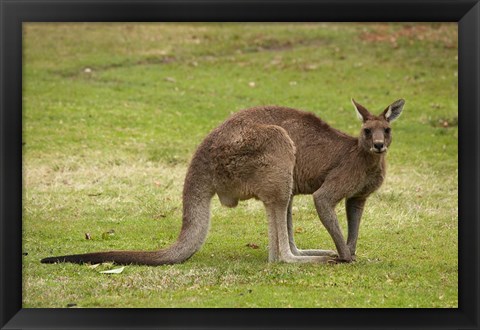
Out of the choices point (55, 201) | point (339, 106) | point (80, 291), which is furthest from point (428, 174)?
point (80, 291)

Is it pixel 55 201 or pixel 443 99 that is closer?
pixel 55 201

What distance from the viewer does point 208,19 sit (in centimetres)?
639

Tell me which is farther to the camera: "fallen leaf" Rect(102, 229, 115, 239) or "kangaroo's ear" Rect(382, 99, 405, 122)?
"fallen leaf" Rect(102, 229, 115, 239)

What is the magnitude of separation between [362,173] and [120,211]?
3.82 meters

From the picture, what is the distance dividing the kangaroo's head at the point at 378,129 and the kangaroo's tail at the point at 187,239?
5.23 ft

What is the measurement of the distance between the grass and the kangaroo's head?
1.19 meters

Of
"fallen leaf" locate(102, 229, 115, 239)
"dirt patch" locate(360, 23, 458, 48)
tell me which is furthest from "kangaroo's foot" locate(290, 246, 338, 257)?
"dirt patch" locate(360, 23, 458, 48)

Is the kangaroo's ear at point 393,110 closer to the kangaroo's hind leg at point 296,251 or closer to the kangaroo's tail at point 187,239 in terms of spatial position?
the kangaroo's hind leg at point 296,251

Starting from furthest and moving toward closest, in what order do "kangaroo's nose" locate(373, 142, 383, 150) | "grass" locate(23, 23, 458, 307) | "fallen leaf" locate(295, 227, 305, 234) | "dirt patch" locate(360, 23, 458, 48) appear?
"dirt patch" locate(360, 23, 458, 48) → "fallen leaf" locate(295, 227, 305, 234) → "kangaroo's nose" locate(373, 142, 383, 150) → "grass" locate(23, 23, 458, 307)

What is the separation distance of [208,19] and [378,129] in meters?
2.53

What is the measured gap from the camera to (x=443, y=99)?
18.5m

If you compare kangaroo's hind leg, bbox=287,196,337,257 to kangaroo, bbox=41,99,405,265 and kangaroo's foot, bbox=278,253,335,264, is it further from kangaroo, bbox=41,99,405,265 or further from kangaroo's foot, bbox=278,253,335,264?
kangaroo's foot, bbox=278,253,335,264

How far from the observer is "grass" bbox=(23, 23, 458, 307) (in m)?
7.76

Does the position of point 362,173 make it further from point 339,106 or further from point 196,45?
point 196,45
